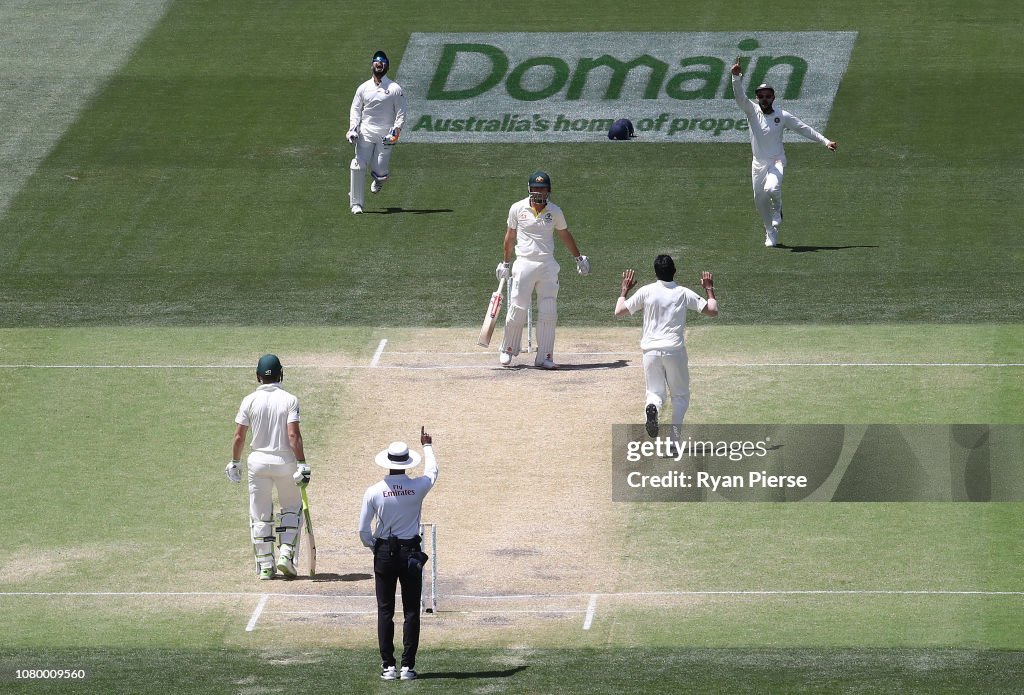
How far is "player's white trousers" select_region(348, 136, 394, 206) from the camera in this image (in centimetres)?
3288

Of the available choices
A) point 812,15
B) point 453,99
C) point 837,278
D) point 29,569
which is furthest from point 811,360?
point 812,15

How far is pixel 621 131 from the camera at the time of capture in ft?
122

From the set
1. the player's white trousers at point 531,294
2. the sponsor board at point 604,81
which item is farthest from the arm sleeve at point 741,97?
the sponsor board at point 604,81

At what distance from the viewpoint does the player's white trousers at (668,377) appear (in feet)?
69.6

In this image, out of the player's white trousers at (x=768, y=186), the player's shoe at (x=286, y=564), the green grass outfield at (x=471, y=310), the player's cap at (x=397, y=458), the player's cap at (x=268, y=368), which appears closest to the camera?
the player's cap at (x=397, y=458)

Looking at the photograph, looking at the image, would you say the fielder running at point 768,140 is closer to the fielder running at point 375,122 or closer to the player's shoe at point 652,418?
the fielder running at point 375,122

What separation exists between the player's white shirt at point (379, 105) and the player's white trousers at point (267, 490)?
573 inches

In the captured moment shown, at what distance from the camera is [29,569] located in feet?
63.5

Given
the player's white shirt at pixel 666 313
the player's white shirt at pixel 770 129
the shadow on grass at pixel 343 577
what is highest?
the player's white shirt at pixel 770 129

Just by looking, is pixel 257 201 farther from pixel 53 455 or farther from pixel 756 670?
pixel 756 670

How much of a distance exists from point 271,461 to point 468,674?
11.1ft

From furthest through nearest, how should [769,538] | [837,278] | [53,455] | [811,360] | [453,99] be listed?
[453,99] → [837,278] → [811,360] → [53,455] → [769,538]

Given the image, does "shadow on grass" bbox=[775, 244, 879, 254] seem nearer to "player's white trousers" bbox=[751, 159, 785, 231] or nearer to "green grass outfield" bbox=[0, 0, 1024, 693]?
"green grass outfield" bbox=[0, 0, 1024, 693]

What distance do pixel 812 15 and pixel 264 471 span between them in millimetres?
26845
